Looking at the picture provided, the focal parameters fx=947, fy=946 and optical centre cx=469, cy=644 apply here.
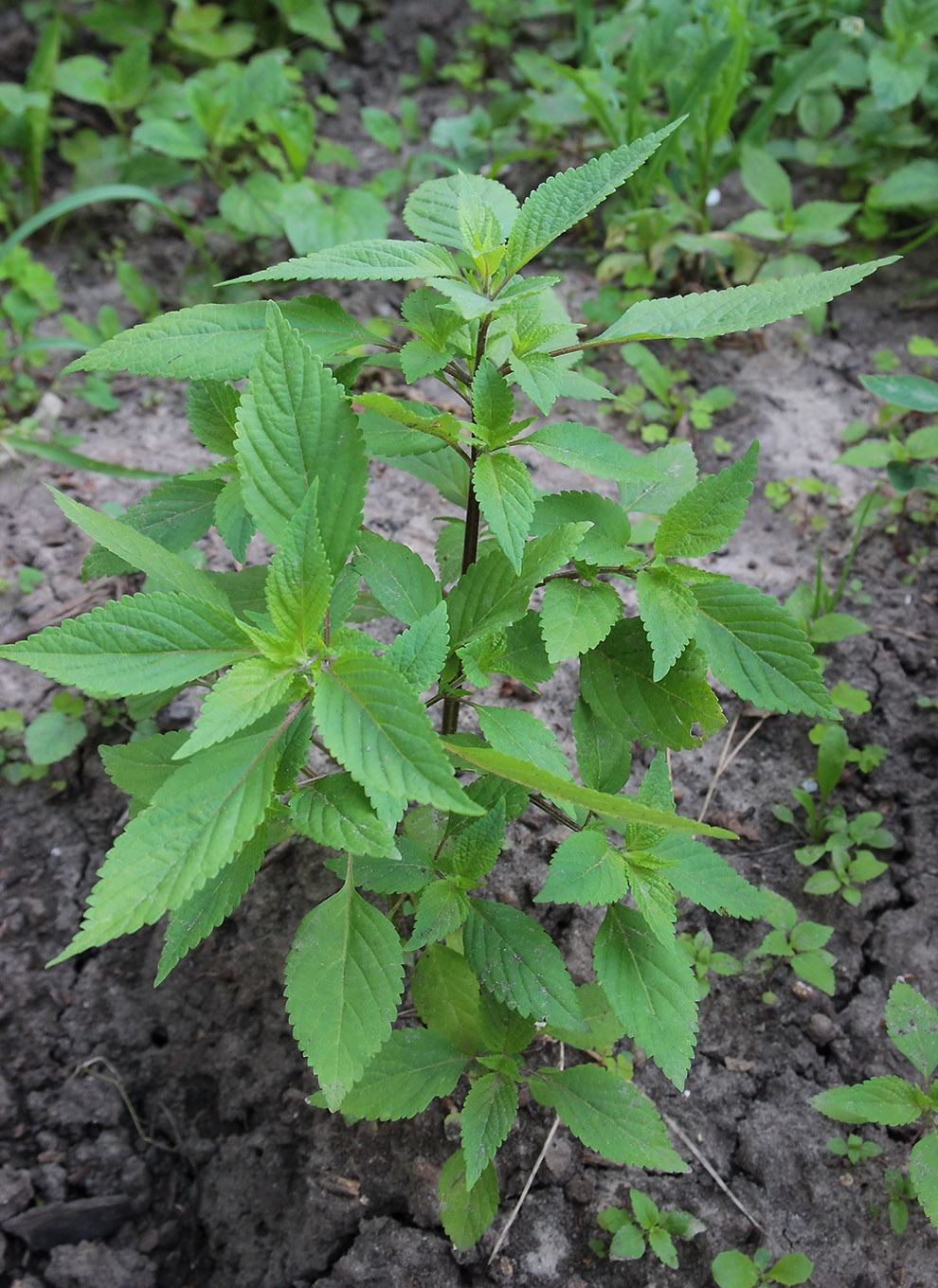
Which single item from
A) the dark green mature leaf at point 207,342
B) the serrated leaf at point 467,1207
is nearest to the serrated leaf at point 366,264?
the dark green mature leaf at point 207,342

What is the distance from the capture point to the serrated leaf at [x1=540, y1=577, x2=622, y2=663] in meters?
1.57

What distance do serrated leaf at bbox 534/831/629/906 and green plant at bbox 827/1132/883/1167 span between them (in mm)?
Result: 827

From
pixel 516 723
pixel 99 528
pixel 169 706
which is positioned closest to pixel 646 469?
pixel 516 723

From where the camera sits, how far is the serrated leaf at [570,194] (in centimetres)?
154

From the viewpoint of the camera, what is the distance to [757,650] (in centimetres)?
166

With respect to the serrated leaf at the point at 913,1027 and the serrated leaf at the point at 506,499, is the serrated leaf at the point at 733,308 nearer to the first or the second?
the serrated leaf at the point at 506,499

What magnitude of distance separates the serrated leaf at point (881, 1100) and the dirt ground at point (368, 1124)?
0.21 metres

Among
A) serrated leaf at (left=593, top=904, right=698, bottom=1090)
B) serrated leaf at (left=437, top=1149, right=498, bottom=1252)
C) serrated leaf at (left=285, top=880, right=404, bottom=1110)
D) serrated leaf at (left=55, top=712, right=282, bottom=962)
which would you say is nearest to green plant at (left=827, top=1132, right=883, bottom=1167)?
serrated leaf at (left=593, top=904, right=698, bottom=1090)

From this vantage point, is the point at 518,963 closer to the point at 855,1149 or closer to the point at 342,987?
the point at 342,987

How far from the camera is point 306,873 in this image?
89.4 inches

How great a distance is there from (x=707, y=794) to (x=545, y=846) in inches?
17.9

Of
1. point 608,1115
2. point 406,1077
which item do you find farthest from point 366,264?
point 608,1115

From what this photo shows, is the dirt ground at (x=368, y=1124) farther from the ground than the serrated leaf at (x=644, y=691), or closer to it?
closer to it

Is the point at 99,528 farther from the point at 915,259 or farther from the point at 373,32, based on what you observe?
the point at 373,32
